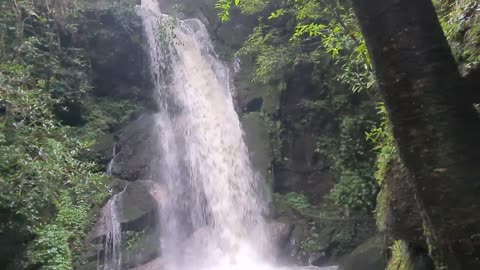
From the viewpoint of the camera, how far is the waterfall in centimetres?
981

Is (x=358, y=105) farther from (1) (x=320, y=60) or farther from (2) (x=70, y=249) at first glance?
(2) (x=70, y=249)

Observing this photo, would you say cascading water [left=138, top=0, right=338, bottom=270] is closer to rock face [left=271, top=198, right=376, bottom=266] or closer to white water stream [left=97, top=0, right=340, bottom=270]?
white water stream [left=97, top=0, right=340, bottom=270]

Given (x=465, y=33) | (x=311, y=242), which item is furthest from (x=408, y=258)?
(x=311, y=242)

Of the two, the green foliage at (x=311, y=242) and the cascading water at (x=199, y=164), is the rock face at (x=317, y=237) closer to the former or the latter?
the green foliage at (x=311, y=242)

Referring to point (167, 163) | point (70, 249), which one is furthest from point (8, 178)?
point (167, 163)

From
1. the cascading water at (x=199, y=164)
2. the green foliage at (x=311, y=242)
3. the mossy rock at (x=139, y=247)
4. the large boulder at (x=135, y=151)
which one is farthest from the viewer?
the large boulder at (x=135, y=151)

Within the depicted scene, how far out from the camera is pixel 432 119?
5.23ft

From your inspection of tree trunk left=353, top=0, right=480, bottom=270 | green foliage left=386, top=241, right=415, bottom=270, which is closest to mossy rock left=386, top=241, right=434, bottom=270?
green foliage left=386, top=241, right=415, bottom=270

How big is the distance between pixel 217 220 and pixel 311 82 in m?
4.73

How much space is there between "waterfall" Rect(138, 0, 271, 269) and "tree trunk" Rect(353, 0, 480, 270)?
8.10m

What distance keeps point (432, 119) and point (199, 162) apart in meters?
10.0

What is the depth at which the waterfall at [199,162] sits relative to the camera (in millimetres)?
9812

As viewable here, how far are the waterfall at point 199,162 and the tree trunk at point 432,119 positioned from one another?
8096 millimetres

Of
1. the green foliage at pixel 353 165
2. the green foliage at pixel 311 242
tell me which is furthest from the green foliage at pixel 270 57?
the green foliage at pixel 311 242
